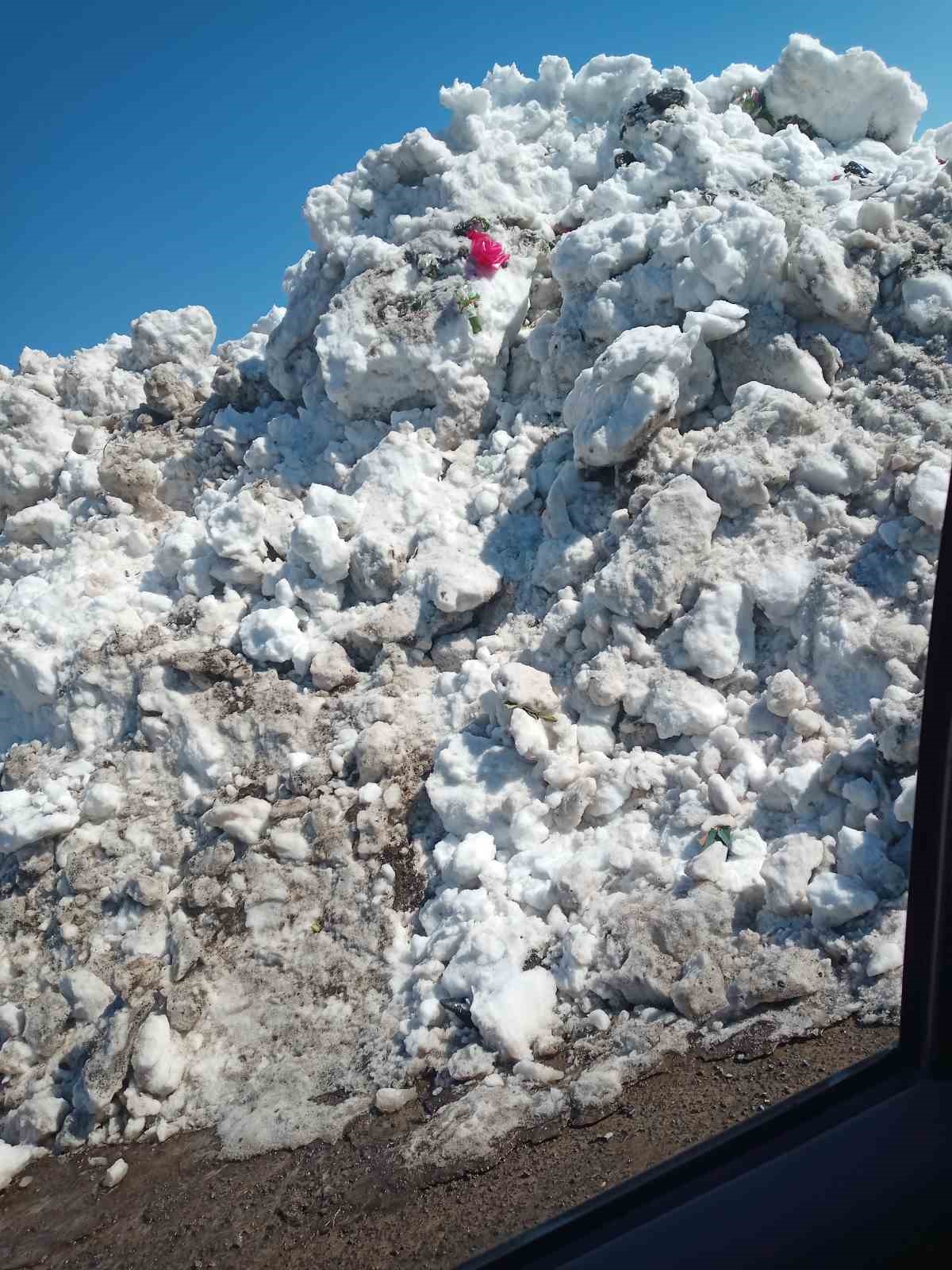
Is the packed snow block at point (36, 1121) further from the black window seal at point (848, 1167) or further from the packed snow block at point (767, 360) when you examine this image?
the packed snow block at point (767, 360)

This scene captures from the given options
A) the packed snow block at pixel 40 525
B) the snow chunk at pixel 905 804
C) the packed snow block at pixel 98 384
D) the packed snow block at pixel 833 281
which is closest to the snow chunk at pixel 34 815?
the packed snow block at pixel 40 525

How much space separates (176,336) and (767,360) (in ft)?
27.7

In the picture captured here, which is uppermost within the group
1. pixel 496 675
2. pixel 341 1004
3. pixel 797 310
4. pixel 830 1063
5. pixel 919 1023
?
pixel 797 310

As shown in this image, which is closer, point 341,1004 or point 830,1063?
point 830,1063

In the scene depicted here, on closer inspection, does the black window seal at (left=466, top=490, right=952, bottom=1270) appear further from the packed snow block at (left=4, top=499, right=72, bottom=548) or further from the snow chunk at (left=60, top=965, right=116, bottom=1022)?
the packed snow block at (left=4, top=499, right=72, bottom=548)

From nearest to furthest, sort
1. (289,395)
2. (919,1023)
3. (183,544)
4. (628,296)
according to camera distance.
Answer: (919,1023), (628,296), (183,544), (289,395)

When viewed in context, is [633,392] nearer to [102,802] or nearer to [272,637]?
[272,637]

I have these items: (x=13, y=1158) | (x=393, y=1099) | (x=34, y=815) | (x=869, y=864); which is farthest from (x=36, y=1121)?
(x=869, y=864)

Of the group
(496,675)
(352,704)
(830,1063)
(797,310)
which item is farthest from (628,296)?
(830,1063)

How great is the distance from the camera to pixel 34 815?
6.16 metres

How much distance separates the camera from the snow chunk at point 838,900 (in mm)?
3650

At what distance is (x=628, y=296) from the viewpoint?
22.3ft

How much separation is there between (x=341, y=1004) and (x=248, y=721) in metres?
2.47

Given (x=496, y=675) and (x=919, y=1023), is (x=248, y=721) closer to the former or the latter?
(x=496, y=675)
